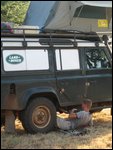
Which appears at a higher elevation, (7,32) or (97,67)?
(7,32)

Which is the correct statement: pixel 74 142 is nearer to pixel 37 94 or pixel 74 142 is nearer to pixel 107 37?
pixel 37 94

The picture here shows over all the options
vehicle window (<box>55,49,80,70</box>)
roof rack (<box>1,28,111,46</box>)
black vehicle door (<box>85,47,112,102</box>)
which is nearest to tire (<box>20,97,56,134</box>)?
vehicle window (<box>55,49,80,70</box>)

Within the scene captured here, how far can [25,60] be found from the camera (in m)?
8.70

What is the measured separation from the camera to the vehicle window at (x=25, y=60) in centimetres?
852

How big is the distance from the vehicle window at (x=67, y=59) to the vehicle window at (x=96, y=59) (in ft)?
1.16

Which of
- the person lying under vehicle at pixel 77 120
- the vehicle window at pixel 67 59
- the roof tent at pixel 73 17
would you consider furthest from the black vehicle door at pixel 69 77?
the roof tent at pixel 73 17

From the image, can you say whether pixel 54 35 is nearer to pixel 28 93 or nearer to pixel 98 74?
pixel 98 74

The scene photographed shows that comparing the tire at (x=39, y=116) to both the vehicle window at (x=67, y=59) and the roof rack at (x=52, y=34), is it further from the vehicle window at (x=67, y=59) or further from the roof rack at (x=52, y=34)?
the roof rack at (x=52, y=34)

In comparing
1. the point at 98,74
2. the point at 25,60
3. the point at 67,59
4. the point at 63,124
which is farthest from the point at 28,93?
the point at 98,74

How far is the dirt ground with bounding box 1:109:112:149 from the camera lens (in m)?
7.61

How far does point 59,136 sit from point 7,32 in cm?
230

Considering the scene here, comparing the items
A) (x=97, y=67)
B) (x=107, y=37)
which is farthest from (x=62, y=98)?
(x=107, y=37)

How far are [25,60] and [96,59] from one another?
195cm

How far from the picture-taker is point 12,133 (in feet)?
28.3
